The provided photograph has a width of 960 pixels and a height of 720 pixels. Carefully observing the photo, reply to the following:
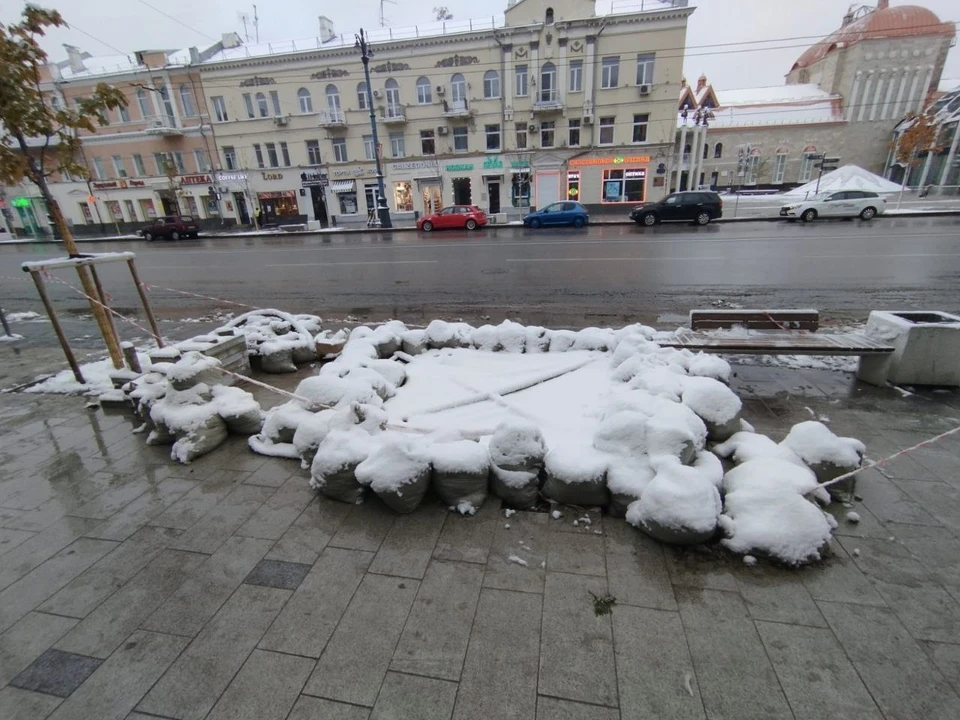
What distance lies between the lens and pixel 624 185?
3050 cm

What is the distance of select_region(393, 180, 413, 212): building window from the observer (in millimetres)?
33188

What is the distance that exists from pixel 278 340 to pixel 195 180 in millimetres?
36969

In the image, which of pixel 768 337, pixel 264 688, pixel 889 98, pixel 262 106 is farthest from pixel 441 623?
pixel 889 98

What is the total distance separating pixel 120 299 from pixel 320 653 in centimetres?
1344

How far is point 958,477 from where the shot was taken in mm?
3229

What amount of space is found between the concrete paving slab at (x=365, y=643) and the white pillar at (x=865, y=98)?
62.3m

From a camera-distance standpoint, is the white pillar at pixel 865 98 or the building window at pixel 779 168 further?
the building window at pixel 779 168

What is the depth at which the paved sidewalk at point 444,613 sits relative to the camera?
1.92 metres

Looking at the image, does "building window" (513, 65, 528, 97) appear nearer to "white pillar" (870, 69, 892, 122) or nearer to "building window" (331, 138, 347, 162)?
"building window" (331, 138, 347, 162)

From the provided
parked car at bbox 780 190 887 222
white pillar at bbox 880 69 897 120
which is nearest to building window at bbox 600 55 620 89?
parked car at bbox 780 190 887 222

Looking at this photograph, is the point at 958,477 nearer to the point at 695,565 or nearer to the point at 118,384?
the point at 695,565

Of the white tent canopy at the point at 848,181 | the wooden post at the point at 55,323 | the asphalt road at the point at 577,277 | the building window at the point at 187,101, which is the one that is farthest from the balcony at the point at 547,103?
the wooden post at the point at 55,323

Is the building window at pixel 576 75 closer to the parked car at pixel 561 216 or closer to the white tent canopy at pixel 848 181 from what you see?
the parked car at pixel 561 216

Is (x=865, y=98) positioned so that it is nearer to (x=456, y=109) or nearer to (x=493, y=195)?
(x=493, y=195)
